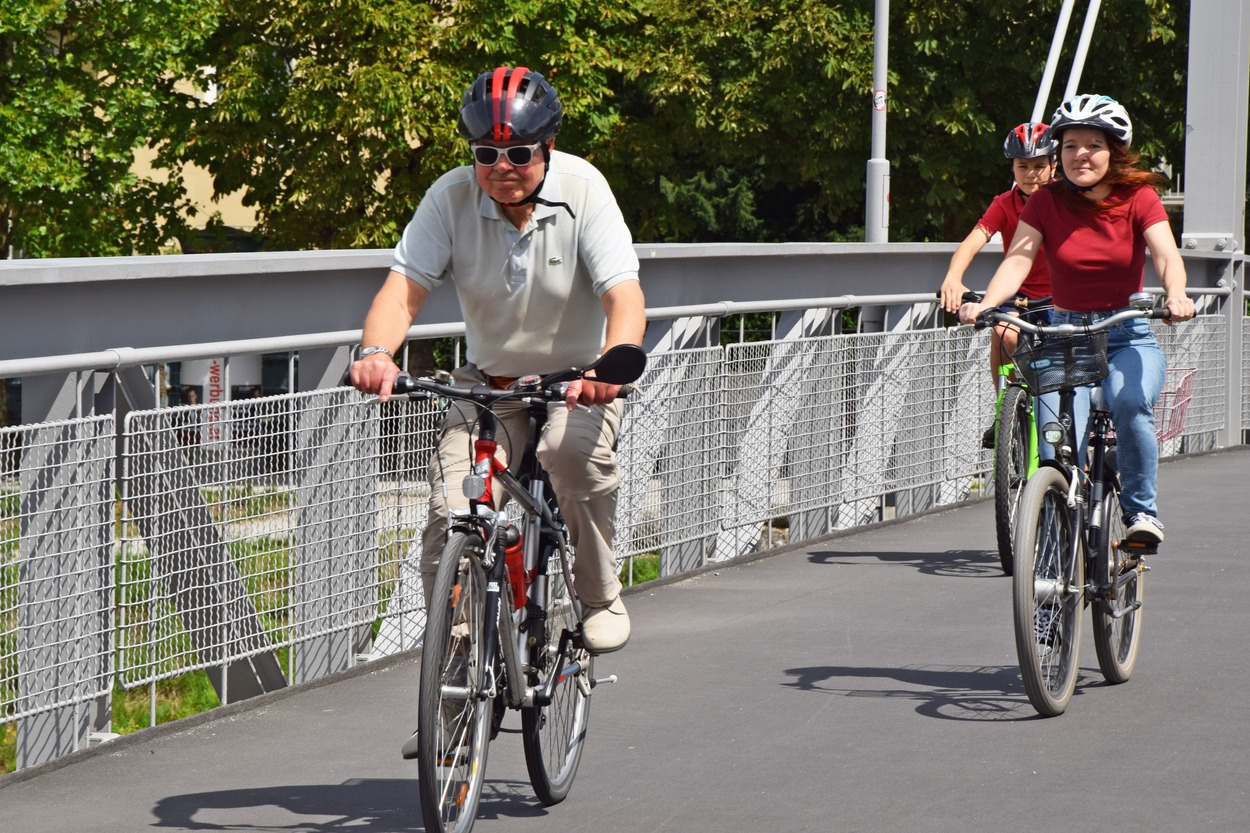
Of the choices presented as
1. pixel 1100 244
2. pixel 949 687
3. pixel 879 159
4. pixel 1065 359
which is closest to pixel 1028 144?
pixel 1100 244

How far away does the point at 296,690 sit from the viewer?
21.0 feet

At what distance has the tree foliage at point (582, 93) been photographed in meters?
29.6

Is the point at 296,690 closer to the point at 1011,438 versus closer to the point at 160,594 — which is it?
the point at 160,594

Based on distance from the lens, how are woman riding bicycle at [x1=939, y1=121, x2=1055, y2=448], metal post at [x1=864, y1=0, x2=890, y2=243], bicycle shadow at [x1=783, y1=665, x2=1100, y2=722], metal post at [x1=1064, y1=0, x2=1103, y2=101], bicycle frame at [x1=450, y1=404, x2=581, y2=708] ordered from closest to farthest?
bicycle frame at [x1=450, y1=404, x2=581, y2=708] < bicycle shadow at [x1=783, y1=665, x2=1100, y2=722] < woman riding bicycle at [x1=939, y1=121, x2=1055, y2=448] < metal post at [x1=1064, y1=0, x2=1103, y2=101] < metal post at [x1=864, y1=0, x2=890, y2=243]

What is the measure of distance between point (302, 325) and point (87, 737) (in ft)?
5.18

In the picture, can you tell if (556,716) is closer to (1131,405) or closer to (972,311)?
(972,311)

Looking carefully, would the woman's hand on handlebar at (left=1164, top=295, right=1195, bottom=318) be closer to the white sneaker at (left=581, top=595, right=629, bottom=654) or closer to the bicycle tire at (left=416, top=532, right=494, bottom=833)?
the white sneaker at (left=581, top=595, right=629, bottom=654)

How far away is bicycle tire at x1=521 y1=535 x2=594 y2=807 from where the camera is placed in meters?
4.84

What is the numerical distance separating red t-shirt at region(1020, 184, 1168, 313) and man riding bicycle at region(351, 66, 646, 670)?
2152mm

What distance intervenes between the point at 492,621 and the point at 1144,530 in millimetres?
2605

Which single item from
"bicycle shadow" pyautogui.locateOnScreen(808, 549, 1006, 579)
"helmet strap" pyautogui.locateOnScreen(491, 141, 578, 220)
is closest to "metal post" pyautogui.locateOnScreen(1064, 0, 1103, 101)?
"bicycle shadow" pyautogui.locateOnScreen(808, 549, 1006, 579)

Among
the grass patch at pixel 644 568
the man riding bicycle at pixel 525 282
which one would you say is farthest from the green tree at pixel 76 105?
the man riding bicycle at pixel 525 282

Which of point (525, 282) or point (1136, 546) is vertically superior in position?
point (525, 282)

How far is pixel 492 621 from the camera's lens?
14.6 feet
